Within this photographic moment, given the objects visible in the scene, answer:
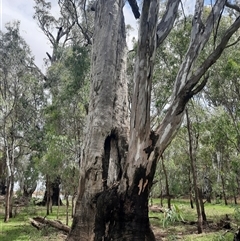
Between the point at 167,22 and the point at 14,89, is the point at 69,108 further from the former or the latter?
the point at 167,22

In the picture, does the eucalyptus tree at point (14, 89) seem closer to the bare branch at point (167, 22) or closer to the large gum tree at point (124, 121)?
the large gum tree at point (124, 121)

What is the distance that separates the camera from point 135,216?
3.29 metres

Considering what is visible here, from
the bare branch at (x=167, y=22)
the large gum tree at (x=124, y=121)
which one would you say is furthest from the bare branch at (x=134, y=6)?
the bare branch at (x=167, y=22)

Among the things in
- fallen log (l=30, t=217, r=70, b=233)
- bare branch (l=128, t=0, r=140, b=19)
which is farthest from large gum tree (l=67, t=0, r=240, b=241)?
fallen log (l=30, t=217, r=70, b=233)

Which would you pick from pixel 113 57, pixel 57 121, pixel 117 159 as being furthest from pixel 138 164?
pixel 57 121

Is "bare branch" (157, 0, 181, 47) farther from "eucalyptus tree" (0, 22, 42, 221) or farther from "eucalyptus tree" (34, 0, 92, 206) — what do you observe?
"eucalyptus tree" (0, 22, 42, 221)

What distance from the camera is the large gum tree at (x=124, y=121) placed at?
3.35m

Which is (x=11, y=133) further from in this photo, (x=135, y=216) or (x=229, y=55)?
(x=135, y=216)

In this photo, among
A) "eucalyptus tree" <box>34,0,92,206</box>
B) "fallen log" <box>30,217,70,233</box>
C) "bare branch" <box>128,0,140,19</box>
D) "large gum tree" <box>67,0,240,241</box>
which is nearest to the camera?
"large gum tree" <box>67,0,240,241</box>

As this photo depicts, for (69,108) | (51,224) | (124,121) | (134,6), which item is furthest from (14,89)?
(124,121)

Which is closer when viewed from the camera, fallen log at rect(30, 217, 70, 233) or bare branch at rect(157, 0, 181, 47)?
bare branch at rect(157, 0, 181, 47)

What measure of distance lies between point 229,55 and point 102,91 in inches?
328

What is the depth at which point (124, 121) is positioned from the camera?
186 inches

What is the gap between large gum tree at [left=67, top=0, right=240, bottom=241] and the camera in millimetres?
3354
